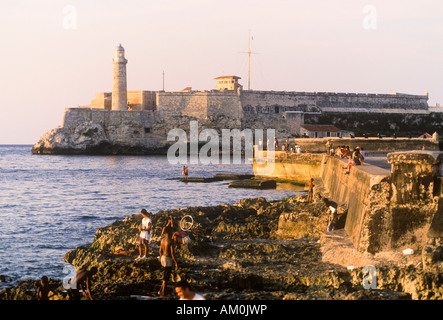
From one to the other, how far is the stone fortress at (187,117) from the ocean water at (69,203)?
2523 centimetres

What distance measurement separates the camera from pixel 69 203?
97.9 feet

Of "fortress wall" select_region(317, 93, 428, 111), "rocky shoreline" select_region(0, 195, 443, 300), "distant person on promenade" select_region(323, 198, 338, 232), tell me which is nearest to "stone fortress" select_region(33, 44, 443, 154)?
"fortress wall" select_region(317, 93, 428, 111)

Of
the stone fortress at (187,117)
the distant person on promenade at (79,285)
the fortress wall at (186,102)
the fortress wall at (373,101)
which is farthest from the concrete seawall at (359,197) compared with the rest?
the fortress wall at (373,101)

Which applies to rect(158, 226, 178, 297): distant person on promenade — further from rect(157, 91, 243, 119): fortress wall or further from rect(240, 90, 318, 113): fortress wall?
rect(240, 90, 318, 113): fortress wall

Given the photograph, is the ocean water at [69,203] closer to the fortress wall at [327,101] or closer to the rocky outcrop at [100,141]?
the rocky outcrop at [100,141]

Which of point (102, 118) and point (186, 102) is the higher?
point (186, 102)

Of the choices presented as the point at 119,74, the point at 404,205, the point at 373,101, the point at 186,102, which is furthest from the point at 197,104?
the point at 404,205

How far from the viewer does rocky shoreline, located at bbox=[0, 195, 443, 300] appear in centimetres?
872

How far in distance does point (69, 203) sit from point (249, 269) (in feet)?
69.5

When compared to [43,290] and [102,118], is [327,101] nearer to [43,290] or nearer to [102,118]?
[102,118]
